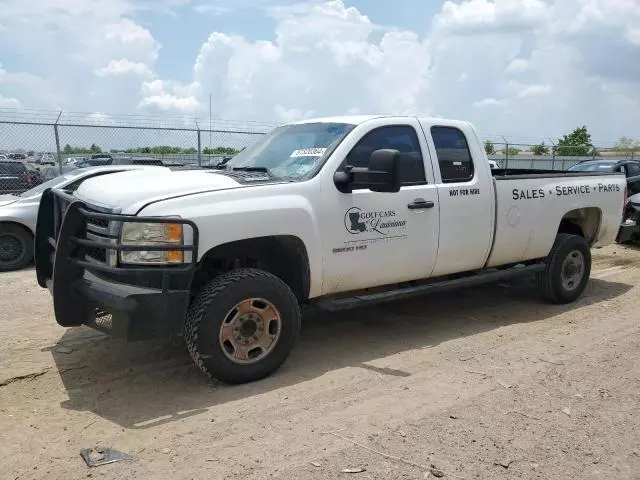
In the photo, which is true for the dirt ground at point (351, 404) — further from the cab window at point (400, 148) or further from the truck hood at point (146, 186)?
the cab window at point (400, 148)

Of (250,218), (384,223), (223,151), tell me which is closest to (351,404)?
(250,218)

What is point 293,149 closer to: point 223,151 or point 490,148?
point 223,151

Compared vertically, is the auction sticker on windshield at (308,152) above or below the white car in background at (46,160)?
above

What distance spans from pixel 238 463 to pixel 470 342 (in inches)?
112

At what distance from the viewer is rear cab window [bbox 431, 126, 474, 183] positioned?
221 inches

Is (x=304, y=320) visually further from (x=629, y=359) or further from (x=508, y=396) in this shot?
(x=629, y=359)

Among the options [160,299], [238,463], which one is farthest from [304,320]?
[238,463]

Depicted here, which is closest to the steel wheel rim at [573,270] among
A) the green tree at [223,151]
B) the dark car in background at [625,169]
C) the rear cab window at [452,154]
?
the rear cab window at [452,154]

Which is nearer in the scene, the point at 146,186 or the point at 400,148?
the point at 146,186

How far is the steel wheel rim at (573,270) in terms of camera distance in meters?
6.98

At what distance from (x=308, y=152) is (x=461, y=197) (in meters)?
1.53

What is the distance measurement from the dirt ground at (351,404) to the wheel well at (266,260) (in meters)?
0.71

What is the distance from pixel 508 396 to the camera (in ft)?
14.1

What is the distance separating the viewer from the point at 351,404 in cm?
415
